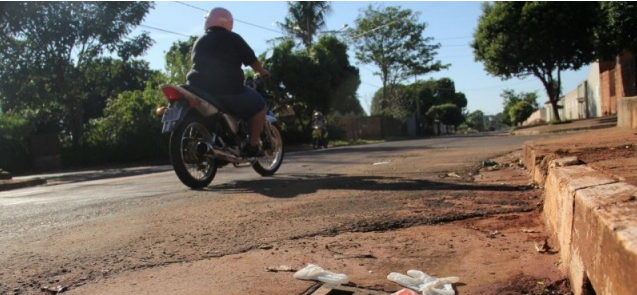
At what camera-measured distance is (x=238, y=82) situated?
542 cm

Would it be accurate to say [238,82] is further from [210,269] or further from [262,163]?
[210,269]

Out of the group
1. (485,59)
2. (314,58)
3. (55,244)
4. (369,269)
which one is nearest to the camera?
(369,269)

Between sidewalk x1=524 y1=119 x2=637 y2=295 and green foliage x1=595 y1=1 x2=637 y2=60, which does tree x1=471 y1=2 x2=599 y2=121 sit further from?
sidewalk x1=524 y1=119 x2=637 y2=295

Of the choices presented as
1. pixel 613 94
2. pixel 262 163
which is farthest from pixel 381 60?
pixel 262 163

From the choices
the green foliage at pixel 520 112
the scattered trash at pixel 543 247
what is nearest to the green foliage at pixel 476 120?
the green foliage at pixel 520 112

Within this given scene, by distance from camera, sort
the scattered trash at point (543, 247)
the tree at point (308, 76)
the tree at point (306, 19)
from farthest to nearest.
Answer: the tree at point (306, 19), the tree at point (308, 76), the scattered trash at point (543, 247)

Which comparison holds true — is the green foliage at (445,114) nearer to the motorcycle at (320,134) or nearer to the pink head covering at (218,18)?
the motorcycle at (320,134)

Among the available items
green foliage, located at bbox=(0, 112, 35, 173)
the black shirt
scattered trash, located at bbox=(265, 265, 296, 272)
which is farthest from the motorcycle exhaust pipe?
green foliage, located at bbox=(0, 112, 35, 173)

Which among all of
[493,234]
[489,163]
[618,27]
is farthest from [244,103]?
[618,27]

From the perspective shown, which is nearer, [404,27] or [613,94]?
[613,94]

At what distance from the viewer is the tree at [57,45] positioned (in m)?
18.5

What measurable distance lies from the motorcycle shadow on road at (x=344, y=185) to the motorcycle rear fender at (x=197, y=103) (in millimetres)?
713

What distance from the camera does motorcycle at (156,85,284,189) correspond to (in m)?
5.04

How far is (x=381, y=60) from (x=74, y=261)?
44037 mm
